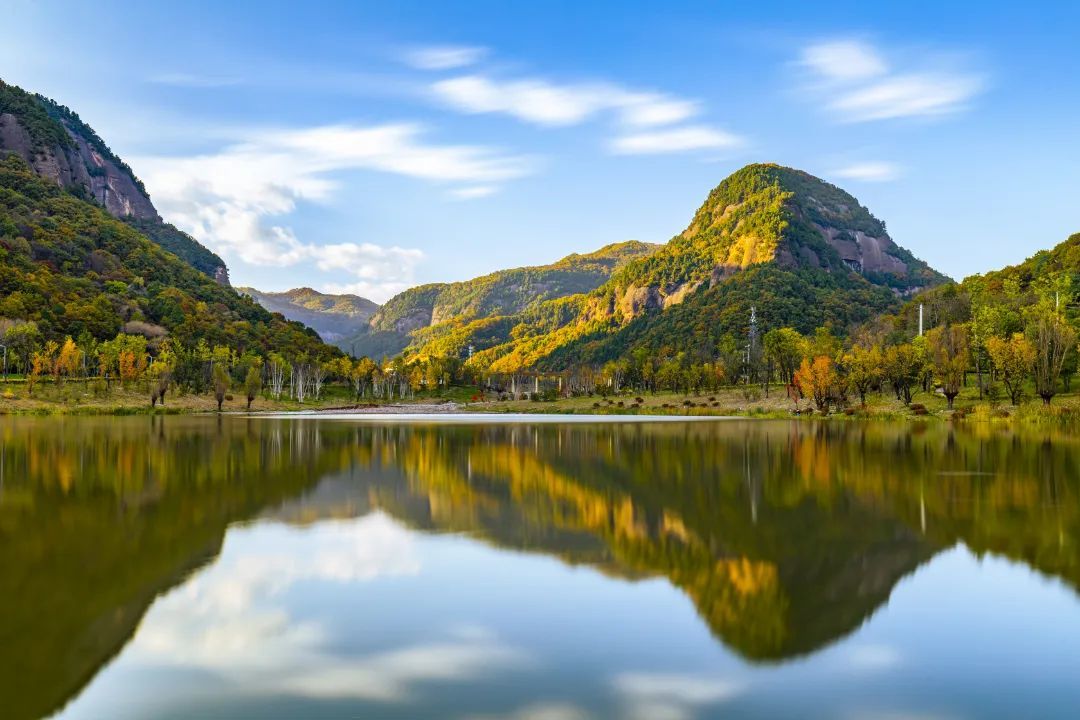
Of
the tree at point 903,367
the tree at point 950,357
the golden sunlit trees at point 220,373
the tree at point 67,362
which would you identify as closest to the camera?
the tree at point 950,357

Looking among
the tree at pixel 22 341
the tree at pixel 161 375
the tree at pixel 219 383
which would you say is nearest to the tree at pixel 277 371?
the tree at pixel 219 383

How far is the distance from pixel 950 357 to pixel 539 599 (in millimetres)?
89108

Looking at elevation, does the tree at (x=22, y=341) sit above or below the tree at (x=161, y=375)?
above

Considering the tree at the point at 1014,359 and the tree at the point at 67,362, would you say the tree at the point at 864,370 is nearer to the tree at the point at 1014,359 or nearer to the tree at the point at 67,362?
the tree at the point at 1014,359

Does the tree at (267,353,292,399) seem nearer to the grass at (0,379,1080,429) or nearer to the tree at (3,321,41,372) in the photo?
the grass at (0,379,1080,429)

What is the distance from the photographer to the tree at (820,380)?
315 ft

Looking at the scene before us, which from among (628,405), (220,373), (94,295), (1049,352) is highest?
(94,295)

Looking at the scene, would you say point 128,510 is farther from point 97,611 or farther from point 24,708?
point 24,708

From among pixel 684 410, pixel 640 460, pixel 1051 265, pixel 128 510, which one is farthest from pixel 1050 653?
pixel 1051 265

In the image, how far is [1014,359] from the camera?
80188 mm

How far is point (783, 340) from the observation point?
408 ft

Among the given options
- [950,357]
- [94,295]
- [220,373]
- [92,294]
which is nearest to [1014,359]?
[950,357]

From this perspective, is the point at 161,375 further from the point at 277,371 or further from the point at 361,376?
the point at 361,376

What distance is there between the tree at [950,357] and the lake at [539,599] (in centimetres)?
6085
